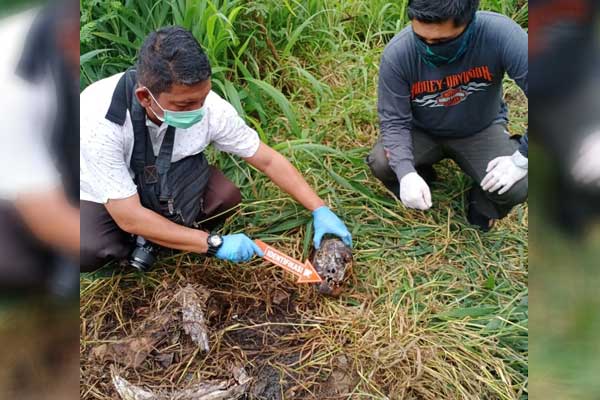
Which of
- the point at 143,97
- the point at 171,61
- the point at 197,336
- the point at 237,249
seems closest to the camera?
the point at 171,61

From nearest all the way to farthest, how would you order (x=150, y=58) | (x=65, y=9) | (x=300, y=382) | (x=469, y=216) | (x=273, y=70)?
1. (x=65, y=9)
2. (x=150, y=58)
3. (x=300, y=382)
4. (x=469, y=216)
5. (x=273, y=70)

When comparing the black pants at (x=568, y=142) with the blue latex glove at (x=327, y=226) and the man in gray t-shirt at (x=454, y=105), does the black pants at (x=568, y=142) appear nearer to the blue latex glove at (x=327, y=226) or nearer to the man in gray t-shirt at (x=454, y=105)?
the man in gray t-shirt at (x=454, y=105)

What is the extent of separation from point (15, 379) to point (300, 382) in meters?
1.39

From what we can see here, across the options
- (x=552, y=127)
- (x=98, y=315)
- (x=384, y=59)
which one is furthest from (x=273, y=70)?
(x=552, y=127)

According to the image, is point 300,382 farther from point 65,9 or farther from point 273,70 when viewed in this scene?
point 273,70

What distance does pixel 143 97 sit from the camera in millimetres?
1798

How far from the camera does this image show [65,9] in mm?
502

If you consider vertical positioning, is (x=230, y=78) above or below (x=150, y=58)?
below

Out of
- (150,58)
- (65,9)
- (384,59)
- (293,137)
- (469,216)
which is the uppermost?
(65,9)

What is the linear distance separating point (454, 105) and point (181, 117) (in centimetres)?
114

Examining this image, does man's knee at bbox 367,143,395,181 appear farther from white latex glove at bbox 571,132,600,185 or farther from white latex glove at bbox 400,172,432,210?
white latex glove at bbox 571,132,600,185

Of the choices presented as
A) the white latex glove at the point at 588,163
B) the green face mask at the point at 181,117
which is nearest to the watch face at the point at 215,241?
the green face mask at the point at 181,117

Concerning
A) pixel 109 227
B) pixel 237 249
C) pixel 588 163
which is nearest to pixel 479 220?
pixel 237 249

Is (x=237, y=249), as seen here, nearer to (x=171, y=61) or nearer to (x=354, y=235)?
(x=354, y=235)
